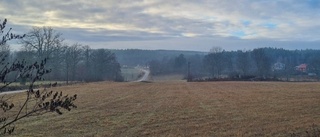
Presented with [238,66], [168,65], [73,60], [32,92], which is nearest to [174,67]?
[168,65]

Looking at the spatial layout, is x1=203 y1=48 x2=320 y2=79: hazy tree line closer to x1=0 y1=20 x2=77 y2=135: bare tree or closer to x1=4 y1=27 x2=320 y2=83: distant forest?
x1=4 y1=27 x2=320 y2=83: distant forest

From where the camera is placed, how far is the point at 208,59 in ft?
381

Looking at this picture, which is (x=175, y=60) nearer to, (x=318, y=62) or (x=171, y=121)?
(x=318, y=62)

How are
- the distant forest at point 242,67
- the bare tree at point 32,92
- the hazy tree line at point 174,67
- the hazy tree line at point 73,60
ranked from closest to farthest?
the bare tree at point 32,92, the hazy tree line at point 73,60, the distant forest at point 242,67, the hazy tree line at point 174,67

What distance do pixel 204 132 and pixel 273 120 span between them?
499 centimetres

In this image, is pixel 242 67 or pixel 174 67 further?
pixel 174 67

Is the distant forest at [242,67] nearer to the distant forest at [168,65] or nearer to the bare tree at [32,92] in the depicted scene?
the distant forest at [168,65]

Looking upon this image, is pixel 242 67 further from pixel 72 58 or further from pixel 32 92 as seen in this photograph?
pixel 32 92

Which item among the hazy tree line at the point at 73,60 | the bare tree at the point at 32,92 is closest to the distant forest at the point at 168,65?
the hazy tree line at the point at 73,60

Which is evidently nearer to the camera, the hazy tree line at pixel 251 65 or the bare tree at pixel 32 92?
the bare tree at pixel 32 92

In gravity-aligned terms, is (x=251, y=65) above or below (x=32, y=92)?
above

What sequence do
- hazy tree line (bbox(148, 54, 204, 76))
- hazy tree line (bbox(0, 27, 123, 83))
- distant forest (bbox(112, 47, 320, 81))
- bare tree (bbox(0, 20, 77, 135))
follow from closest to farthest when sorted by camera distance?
bare tree (bbox(0, 20, 77, 135)) < hazy tree line (bbox(0, 27, 123, 83)) < distant forest (bbox(112, 47, 320, 81)) < hazy tree line (bbox(148, 54, 204, 76))

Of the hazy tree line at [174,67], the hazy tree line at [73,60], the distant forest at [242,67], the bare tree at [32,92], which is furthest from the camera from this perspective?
the hazy tree line at [174,67]

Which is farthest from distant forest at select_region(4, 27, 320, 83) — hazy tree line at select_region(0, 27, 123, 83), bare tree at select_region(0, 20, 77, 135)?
bare tree at select_region(0, 20, 77, 135)
